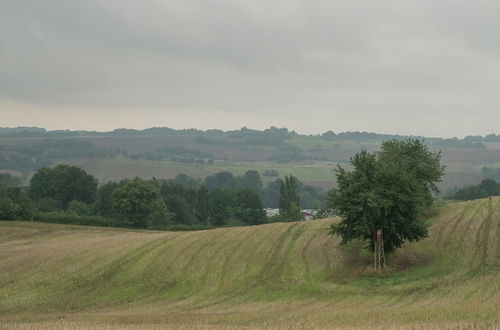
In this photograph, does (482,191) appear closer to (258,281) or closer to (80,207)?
(80,207)

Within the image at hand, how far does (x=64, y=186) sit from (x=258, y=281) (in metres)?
122

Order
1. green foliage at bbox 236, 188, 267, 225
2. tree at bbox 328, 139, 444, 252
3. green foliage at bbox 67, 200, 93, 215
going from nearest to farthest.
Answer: tree at bbox 328, 139, 444, 252, green foliage at bbox 67, 200, 93, 215, green foliage at bbox 236, 188, 267, 225

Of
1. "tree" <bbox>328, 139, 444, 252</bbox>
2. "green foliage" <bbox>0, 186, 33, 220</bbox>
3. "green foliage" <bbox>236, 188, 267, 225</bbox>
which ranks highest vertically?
"tree" <bbox>328, 139, 444, 252</bbox>

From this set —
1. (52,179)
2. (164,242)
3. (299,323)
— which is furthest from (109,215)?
(299,323)

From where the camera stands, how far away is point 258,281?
181 ft

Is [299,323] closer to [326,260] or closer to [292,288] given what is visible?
[292,288]

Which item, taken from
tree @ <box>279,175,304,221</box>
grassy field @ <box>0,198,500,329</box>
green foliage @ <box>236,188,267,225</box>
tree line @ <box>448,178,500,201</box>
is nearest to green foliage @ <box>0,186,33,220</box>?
grassy field @ <box>0,198,500,329</box>

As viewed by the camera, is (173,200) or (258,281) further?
(173,200)

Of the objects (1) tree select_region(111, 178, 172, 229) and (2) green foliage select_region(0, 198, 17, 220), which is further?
(1) tree select_region(111, 178, 172, 229)

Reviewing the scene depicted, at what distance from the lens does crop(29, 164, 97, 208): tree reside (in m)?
167

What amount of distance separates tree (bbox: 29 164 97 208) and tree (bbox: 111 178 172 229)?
44.4 metres

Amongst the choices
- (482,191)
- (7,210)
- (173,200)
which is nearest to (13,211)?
(7,210)

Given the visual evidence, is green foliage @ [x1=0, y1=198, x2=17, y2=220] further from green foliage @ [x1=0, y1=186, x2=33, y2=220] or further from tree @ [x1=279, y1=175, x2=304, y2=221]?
tree @ [x1=279, y1=175, x2=304, y2=221]

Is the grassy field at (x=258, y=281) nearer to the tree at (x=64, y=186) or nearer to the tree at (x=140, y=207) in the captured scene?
the tree at (x=140, y=207)
